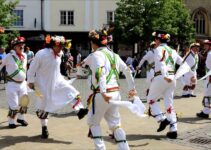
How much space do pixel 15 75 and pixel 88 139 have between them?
2.31m

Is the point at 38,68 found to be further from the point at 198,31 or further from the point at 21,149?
the point at 198,31

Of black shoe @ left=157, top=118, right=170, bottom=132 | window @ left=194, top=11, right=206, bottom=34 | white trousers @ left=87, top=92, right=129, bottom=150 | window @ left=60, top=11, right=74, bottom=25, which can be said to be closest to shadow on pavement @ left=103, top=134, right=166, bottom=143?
black shoe @ left=157, top=118, right=170, bottom=132

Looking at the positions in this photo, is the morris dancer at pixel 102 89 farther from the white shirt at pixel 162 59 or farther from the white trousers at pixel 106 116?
the white shirt at pixel 162 59

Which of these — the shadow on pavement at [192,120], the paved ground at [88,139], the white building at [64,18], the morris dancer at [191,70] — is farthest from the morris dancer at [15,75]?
the white building at [64,18]

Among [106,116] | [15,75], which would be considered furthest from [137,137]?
[15,75]

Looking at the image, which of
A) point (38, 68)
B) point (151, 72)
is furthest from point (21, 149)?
point (151, 72)

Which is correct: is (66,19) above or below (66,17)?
below

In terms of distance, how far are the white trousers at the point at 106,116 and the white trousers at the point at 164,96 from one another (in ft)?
6.40

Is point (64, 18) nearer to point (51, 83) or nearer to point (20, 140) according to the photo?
point (51, 83)

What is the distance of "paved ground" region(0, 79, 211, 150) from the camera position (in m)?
7.95

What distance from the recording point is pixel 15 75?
375 inches

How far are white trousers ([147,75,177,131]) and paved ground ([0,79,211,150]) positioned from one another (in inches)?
14.7

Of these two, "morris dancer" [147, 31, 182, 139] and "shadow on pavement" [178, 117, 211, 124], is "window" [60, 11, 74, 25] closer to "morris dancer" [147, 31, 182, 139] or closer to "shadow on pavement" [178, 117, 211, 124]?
"shadow on pavement" [178, 117, 211, 124]

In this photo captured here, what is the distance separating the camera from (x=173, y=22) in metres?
31.5
